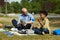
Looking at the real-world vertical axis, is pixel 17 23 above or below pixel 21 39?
above

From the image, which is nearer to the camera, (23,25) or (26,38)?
(26,38)

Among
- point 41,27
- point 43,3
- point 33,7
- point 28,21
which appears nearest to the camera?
point 41,27

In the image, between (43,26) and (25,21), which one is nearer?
(43,26)

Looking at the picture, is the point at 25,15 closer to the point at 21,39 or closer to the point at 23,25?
the point at 23,25

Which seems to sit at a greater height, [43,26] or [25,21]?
[25,21]

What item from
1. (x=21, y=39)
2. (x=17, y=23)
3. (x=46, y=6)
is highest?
(x=46, y=6)

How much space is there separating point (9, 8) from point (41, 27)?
55482 mm

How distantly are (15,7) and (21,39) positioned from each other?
56323 millimetres

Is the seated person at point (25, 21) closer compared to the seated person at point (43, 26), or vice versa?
the seated person at point (43, 26)

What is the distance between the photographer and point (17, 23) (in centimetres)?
1023

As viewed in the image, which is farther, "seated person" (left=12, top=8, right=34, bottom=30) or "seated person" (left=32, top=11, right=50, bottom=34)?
"seated person" (left=12, top=8, right=34, bottom=30)

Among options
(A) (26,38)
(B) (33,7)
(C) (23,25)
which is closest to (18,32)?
(C) (23,25)

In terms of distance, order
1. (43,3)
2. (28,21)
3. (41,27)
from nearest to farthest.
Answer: (41,27) < (28,21) < (43,3)

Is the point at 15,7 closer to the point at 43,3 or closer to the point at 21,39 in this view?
the point at 43,3
